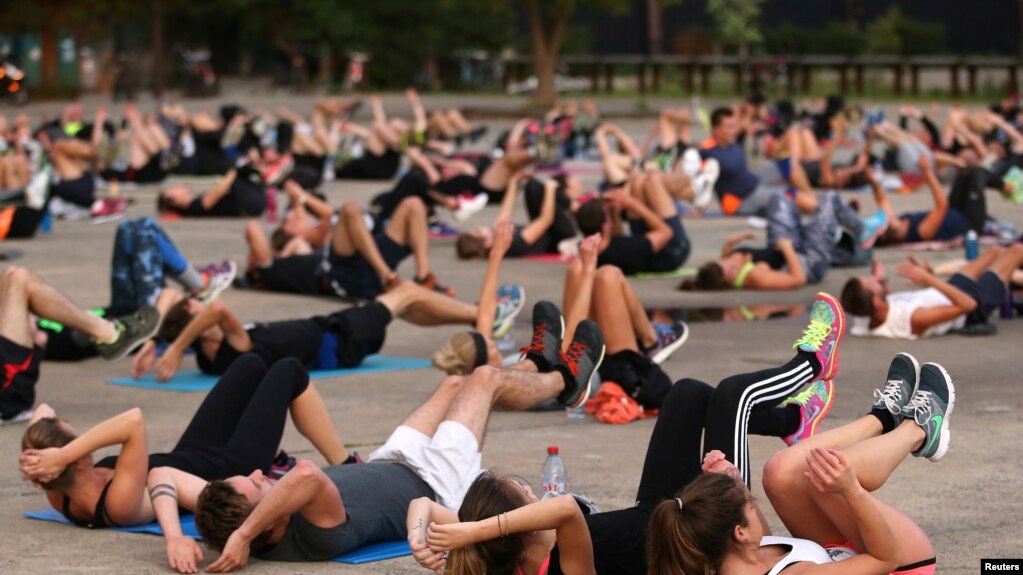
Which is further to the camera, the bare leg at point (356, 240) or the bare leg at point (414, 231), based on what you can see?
the bare leg at point (414, 231)

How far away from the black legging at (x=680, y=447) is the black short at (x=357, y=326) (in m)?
3.85

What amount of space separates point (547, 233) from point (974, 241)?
150 inches

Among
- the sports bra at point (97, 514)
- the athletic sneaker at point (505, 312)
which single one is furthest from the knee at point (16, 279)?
the athletic sneaker at point (505, 312)

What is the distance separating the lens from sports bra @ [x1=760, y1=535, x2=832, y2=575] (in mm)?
4793

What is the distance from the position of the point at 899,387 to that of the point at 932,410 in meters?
0.16

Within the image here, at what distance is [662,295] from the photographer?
12.3 meters

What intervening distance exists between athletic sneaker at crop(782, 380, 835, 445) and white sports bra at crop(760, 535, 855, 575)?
3.65 ft

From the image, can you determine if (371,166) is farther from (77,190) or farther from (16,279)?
(16,279)

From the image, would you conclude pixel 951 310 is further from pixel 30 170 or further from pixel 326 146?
pixel 326 146

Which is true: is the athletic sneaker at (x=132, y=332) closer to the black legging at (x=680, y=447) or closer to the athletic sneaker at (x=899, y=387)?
the black legging at (x=680, y=447)

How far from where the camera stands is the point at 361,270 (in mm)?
11688

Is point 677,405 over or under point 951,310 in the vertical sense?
over

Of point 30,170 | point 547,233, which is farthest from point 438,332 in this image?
point 30,170

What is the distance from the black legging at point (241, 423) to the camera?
6.45m
